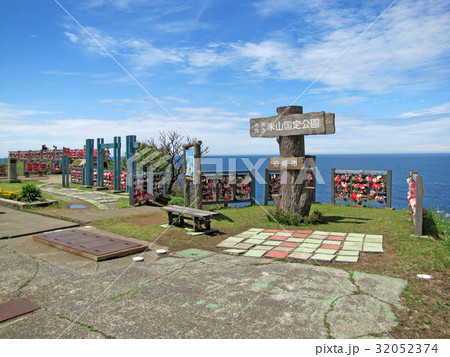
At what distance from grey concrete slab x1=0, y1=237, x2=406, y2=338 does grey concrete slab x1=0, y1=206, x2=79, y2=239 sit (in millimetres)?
2018

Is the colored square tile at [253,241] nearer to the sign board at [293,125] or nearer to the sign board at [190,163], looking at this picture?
the sign board at [190,163]

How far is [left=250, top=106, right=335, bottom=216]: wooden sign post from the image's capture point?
28.6 feet

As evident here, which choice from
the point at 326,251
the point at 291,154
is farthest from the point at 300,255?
the point at 291,154

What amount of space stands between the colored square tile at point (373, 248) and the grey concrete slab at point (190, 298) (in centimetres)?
143

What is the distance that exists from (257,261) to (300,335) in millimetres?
2329

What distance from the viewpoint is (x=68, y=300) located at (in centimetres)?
376

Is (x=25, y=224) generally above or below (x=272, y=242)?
above

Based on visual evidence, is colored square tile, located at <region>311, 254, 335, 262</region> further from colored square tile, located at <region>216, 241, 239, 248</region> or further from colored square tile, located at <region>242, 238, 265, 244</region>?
colored square tile, located at <region>216, 241, 239, 248</region>

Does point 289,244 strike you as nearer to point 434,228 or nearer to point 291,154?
point 291,154

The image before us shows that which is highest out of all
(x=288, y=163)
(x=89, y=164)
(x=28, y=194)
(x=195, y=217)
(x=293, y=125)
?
(x=293, y=125)

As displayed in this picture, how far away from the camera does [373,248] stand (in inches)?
236

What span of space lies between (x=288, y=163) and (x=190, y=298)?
5.77 meters

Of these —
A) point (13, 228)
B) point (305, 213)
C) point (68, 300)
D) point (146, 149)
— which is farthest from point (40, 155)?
point (68, 300)

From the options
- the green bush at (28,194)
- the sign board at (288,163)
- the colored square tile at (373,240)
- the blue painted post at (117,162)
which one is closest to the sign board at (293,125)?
the sign board at (288,163)
